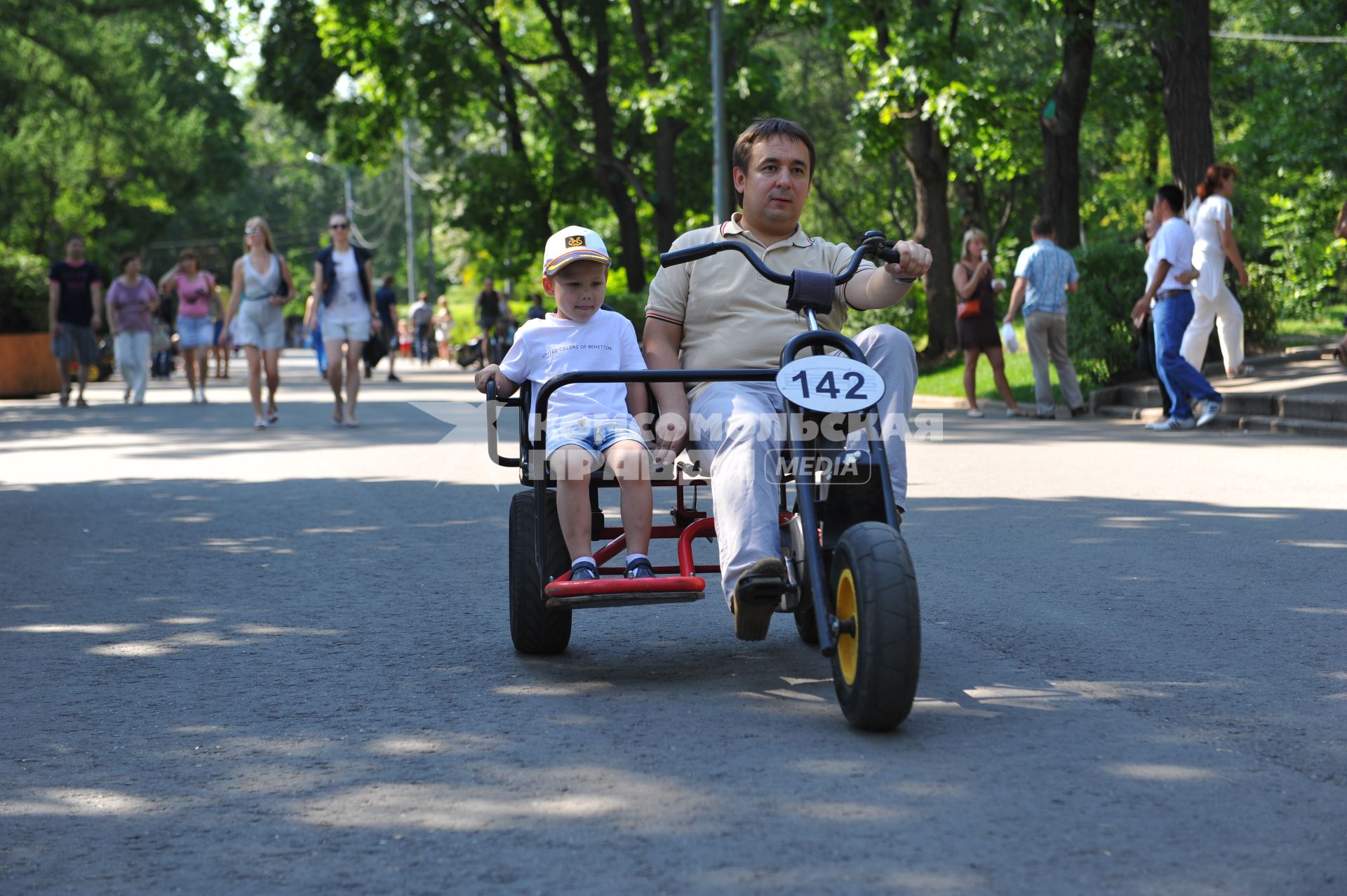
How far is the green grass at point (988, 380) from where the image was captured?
57.9ft

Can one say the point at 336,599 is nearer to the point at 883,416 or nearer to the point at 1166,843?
the point at 883,416

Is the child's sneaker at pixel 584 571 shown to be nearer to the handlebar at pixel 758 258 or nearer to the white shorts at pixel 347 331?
the handlebar at pixel 758 258

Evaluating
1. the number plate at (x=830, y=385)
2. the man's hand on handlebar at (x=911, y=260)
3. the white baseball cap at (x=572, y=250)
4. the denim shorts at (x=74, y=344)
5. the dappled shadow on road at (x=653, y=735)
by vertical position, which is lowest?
the dappled shadow on road at (x=653, y=735)

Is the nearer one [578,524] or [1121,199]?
[578,524]

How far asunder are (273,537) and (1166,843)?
6.01 meters

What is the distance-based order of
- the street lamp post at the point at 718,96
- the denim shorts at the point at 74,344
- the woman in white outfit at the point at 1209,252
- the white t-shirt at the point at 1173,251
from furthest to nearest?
the street lamp post at the point at 718,96 → the denim shorts at the point at 74,344 → the woman in white outfit at the point at 1209,252 → the white t-shirt at the point at 1173,251

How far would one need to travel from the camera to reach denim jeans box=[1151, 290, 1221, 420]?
13453mm

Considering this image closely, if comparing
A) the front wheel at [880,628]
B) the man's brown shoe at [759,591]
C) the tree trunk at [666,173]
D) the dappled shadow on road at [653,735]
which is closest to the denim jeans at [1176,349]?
the dappled shadow on road at [653,735]

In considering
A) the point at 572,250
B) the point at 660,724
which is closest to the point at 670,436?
the point at 572,250

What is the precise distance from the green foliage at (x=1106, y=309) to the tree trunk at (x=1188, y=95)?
1042 millimetres

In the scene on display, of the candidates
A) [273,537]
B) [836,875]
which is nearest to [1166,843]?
[836,875]

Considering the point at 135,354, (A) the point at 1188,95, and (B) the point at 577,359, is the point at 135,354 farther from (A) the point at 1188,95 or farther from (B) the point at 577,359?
(B) the point at 577,359

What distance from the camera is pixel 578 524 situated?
511 cm

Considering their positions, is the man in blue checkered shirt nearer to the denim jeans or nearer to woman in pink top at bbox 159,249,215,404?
the denim jeans
